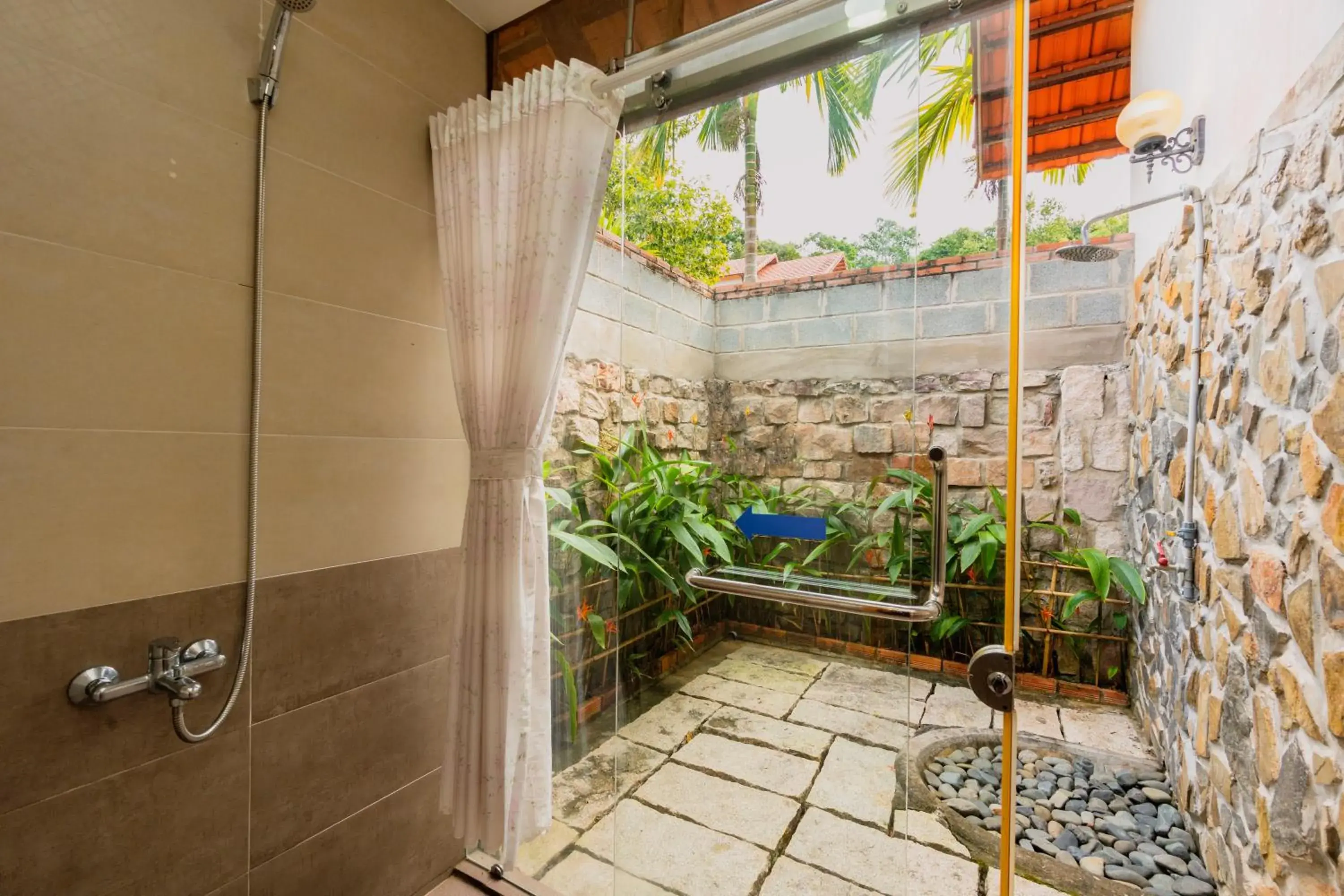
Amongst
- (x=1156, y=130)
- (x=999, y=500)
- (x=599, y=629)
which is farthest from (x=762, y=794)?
(x=1156, y=130)

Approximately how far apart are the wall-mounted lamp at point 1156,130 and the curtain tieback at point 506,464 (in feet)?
7.50

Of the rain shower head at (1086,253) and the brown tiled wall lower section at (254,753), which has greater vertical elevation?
the rain shower head at (1086,253)

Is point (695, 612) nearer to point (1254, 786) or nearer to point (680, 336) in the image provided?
point (680, 336)

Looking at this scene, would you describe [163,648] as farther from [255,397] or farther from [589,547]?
[589,547]

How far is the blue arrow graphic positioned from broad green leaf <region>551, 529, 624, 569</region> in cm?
42

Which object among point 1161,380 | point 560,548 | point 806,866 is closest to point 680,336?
point 560,548

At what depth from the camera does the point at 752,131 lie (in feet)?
4.43

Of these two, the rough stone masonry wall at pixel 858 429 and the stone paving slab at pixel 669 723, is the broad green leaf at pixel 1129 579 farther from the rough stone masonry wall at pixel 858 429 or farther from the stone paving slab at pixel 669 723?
the stone paving slab at pixel 669 723

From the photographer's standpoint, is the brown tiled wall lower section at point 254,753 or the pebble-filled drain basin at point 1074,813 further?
the pebble-filled drain basin at point 1074,813

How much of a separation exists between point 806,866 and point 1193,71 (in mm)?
2714

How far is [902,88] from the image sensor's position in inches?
44.6

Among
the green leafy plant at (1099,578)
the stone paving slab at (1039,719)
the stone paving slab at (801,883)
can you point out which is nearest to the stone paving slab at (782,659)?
the stone paving slab at (801,883)

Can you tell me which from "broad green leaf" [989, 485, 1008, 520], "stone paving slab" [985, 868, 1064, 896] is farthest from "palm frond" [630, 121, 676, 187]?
"stone paving slab" [985, 868, 1064, 896]

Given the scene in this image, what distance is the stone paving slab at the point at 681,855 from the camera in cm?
134
